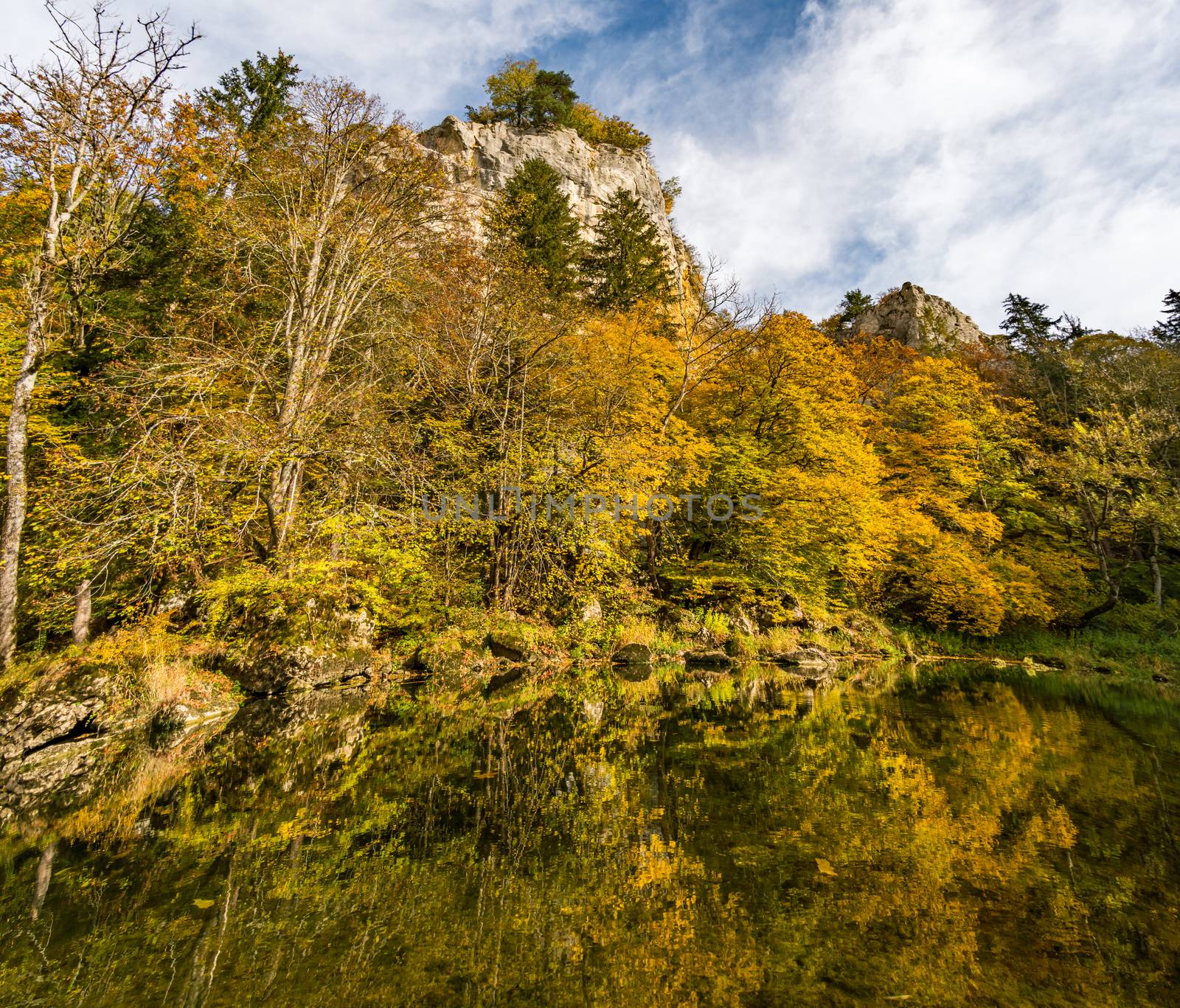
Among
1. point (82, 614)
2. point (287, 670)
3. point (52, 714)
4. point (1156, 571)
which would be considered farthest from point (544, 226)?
point (1156, 571)

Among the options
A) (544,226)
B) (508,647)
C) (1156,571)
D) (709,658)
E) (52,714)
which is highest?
(544,226)

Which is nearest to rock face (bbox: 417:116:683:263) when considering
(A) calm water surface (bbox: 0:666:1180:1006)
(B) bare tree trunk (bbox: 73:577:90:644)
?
(B) bare tree trunk (bbox: 73:577:90:644)

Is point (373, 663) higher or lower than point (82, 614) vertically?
lower

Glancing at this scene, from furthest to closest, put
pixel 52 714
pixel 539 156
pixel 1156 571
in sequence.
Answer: pixel 539 156, pixel 1156 571, pixel 52 714

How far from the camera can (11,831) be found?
421 cm

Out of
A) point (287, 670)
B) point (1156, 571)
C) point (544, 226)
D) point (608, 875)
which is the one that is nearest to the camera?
point (608, 875)

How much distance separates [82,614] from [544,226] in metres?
24.5

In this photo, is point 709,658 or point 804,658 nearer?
point 709,658

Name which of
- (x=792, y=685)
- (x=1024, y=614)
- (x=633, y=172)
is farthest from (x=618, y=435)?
(x=633, y=172)

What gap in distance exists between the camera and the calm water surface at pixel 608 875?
7.82 feet

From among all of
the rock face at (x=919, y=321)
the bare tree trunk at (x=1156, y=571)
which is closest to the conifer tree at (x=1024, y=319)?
the rock face at (x=919, y=321)

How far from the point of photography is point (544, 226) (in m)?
26.9

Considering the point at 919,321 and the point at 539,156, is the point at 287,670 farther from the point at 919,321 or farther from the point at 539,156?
the point at 919,321

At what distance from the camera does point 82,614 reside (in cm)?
875
